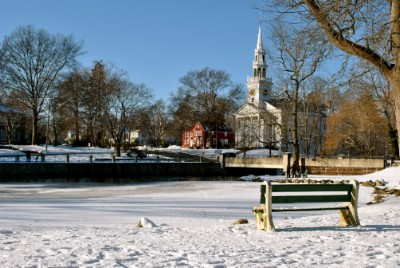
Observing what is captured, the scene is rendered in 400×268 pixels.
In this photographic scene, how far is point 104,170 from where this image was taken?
127ft

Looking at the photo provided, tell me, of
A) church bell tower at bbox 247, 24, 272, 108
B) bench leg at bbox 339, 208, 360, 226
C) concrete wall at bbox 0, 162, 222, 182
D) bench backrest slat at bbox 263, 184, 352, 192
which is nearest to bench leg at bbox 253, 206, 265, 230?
bench backrest slat at bbox 263, 184, 352, 192

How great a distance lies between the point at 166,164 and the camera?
41.7m

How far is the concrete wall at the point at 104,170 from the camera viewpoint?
35125 millimetres

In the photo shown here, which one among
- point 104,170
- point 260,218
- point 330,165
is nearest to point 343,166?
point 330,165

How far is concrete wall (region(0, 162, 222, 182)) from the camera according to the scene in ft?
115

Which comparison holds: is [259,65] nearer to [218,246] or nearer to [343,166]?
[343,166]

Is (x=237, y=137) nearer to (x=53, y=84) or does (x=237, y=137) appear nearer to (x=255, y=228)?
(x=53, y=84)

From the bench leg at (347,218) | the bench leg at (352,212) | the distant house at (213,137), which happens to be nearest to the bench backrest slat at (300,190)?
the bench leg at (352,212)

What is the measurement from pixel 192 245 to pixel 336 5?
6623 millimetres

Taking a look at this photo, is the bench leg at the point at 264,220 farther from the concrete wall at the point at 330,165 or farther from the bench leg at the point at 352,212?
the concrete wall at the point at 330,165

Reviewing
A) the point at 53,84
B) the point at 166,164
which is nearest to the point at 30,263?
the point at 166,164

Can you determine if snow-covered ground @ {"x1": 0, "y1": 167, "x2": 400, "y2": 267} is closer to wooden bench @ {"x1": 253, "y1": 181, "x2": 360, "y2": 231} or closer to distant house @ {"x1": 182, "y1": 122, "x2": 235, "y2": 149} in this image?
wooden bench @ {"x1": 253, "y1": 181, "x2": 360, "y2": 231}

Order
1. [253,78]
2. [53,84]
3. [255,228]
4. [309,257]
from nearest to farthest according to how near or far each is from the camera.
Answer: [309,257], [255,228], [53,84], [253,78]

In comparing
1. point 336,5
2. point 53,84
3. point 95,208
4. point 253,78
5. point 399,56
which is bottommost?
point 95,208
